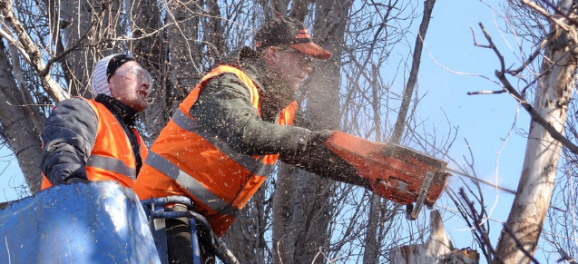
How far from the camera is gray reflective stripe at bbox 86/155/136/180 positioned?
12.2ft

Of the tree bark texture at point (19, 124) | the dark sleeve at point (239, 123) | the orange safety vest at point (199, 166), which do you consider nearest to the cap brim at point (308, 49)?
the orange safety vest at point (199, 166)

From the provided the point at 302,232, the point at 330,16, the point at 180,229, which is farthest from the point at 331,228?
the point at 180,229

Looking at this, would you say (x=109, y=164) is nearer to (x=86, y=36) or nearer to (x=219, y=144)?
(x=219, y=144)

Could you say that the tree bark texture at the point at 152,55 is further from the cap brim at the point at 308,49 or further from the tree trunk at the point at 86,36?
the cap brim at the point at 308,49

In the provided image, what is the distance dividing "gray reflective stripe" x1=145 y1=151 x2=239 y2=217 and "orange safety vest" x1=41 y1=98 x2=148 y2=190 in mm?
273

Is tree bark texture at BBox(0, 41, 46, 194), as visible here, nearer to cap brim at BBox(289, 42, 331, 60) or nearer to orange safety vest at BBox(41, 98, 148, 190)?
orange safety vest at BBox(41, 98, 148, 190)

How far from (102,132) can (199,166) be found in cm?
63

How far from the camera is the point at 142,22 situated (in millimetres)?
7801

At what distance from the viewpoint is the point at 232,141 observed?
3.41 m

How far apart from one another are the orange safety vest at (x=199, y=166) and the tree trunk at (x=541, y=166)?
50.2 inches

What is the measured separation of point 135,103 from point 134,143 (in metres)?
0.22

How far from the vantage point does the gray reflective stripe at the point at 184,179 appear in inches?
137

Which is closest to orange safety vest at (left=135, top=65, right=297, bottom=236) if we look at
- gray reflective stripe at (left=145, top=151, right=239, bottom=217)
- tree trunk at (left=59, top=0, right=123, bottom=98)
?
gray reflective stripe at (left=145, top=151, right=239, bottom=217)

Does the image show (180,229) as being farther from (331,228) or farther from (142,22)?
(142,22)
